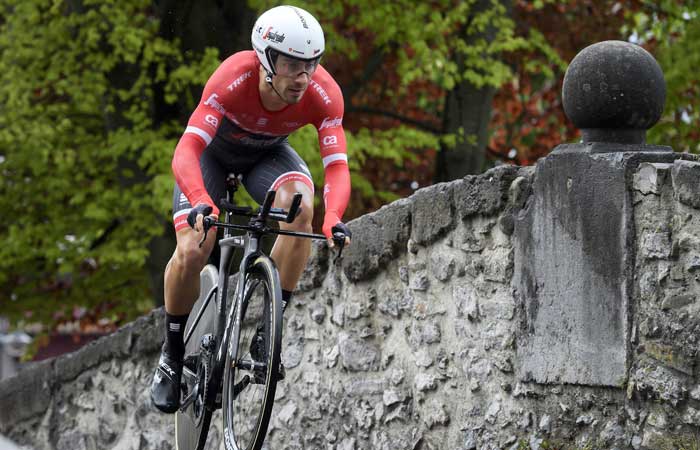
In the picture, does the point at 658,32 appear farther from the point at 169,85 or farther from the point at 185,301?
the point at 185,301

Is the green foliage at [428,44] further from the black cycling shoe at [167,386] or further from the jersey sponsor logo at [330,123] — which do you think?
the jersey sponsor logo at [330,123]

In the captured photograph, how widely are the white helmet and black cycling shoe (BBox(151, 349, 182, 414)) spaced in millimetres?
1971

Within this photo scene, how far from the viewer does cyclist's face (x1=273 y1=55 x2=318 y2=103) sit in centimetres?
542

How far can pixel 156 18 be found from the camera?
1420 cm

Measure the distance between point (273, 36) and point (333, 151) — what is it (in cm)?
76

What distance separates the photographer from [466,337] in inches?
240

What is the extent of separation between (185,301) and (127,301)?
34.6 ft

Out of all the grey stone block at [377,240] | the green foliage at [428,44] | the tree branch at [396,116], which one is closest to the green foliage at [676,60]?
the green foliage at [428,44]

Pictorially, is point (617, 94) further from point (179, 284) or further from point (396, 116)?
point (396, 116)

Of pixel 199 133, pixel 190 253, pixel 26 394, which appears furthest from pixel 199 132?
pixel 26 394

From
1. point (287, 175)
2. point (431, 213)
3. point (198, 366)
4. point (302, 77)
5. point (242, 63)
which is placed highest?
point (242, 63)

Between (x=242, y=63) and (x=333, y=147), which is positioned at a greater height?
(x=242, y=63)

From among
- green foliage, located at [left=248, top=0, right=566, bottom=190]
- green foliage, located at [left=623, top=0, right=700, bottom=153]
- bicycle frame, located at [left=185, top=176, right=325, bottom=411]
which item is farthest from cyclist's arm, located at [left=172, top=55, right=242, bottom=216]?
green foliage, located at [left=623, top=0, right=700, bottom=153]

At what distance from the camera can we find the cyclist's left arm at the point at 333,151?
576 centimetres
